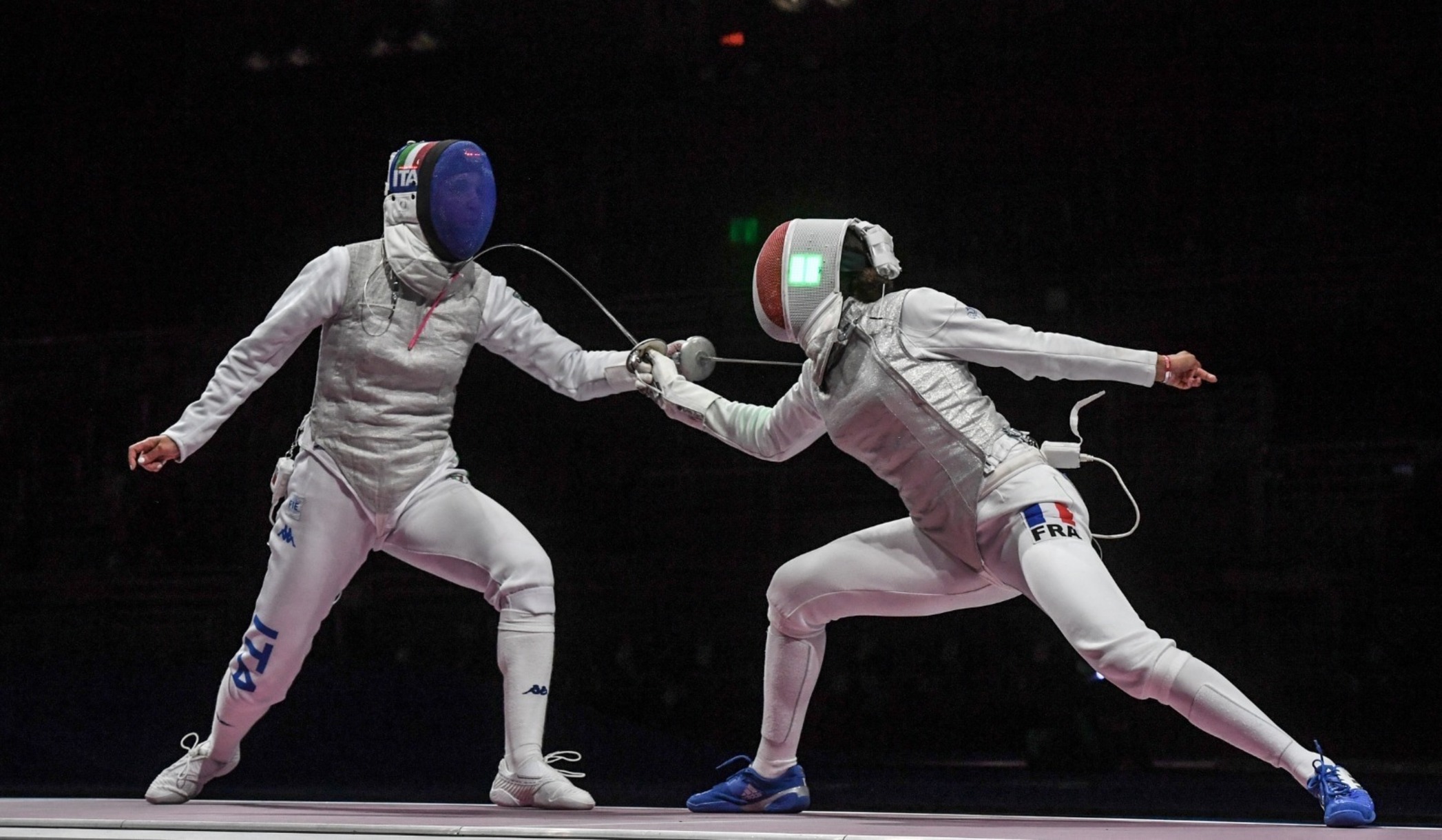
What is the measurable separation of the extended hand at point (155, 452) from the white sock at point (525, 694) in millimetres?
676

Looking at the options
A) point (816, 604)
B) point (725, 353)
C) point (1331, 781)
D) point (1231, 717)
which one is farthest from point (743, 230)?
point (1331, 781)

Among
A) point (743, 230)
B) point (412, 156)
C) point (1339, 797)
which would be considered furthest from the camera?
point (743, 230)

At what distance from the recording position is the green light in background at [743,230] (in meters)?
3.84

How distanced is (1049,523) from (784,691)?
62 centimetres

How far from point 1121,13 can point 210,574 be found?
319 cm

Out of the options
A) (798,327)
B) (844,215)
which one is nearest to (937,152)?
(844,215)

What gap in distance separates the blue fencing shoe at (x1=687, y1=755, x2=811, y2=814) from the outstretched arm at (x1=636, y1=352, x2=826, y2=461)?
1.97ft

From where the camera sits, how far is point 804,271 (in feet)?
7.72

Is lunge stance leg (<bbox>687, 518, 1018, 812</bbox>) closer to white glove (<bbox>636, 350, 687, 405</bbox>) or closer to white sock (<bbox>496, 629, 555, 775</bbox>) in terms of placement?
white sock (<bbox>496, 629, 555, 775</bbox>)

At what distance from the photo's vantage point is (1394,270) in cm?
343

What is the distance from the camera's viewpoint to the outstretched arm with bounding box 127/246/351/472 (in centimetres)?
246

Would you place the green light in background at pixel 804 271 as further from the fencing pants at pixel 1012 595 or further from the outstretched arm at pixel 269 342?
the outstretched arm at pixel 269 342

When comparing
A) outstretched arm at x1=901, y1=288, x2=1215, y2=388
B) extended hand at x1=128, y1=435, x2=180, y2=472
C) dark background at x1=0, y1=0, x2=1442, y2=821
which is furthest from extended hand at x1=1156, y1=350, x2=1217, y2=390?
extended hand at x1=128, y1=435, x2=180, y2=472

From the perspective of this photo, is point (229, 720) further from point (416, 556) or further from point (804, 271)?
point (804, 271)
